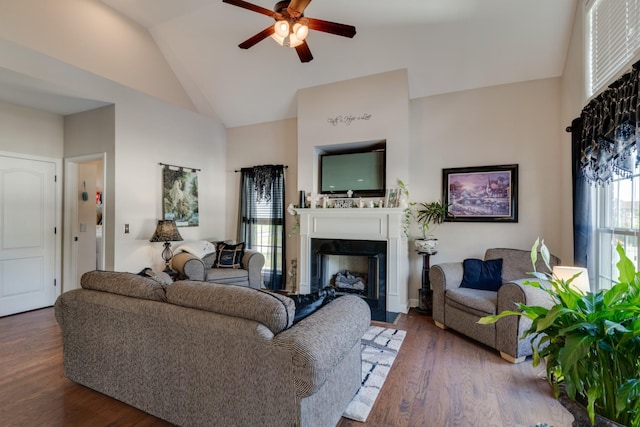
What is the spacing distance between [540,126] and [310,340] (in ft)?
13.0

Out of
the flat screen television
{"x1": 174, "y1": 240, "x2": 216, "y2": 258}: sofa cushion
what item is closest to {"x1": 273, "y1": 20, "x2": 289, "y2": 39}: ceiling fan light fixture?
the flat screen television

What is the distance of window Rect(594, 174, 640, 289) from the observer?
7.17 feet

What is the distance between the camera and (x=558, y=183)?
3627mm

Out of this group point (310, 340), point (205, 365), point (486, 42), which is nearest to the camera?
point (310, 340)

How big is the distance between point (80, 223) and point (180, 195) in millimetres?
1549

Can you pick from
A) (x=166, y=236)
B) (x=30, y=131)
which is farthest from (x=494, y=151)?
(x=30, y=131)

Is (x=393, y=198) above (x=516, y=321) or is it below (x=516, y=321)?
above

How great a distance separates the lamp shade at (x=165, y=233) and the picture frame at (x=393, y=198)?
9.69ft

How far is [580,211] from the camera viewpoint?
2793mm

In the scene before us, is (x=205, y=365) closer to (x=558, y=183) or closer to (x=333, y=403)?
(x=333, y=403)

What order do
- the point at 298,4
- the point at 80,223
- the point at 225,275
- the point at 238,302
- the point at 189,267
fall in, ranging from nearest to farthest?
the point at 238,302, the point at 298,4, the point at 189,267, the point at 225,275, the point at 80,223

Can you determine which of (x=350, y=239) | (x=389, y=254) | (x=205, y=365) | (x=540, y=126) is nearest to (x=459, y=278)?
(x=389, y=254)

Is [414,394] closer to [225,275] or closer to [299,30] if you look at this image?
[225,275]

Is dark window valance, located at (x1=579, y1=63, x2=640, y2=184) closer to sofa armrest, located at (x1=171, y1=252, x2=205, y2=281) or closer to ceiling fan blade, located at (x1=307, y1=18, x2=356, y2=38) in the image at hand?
ceiling fan blade, located at (x1=307, y1=18, x2=356, y2=38)
